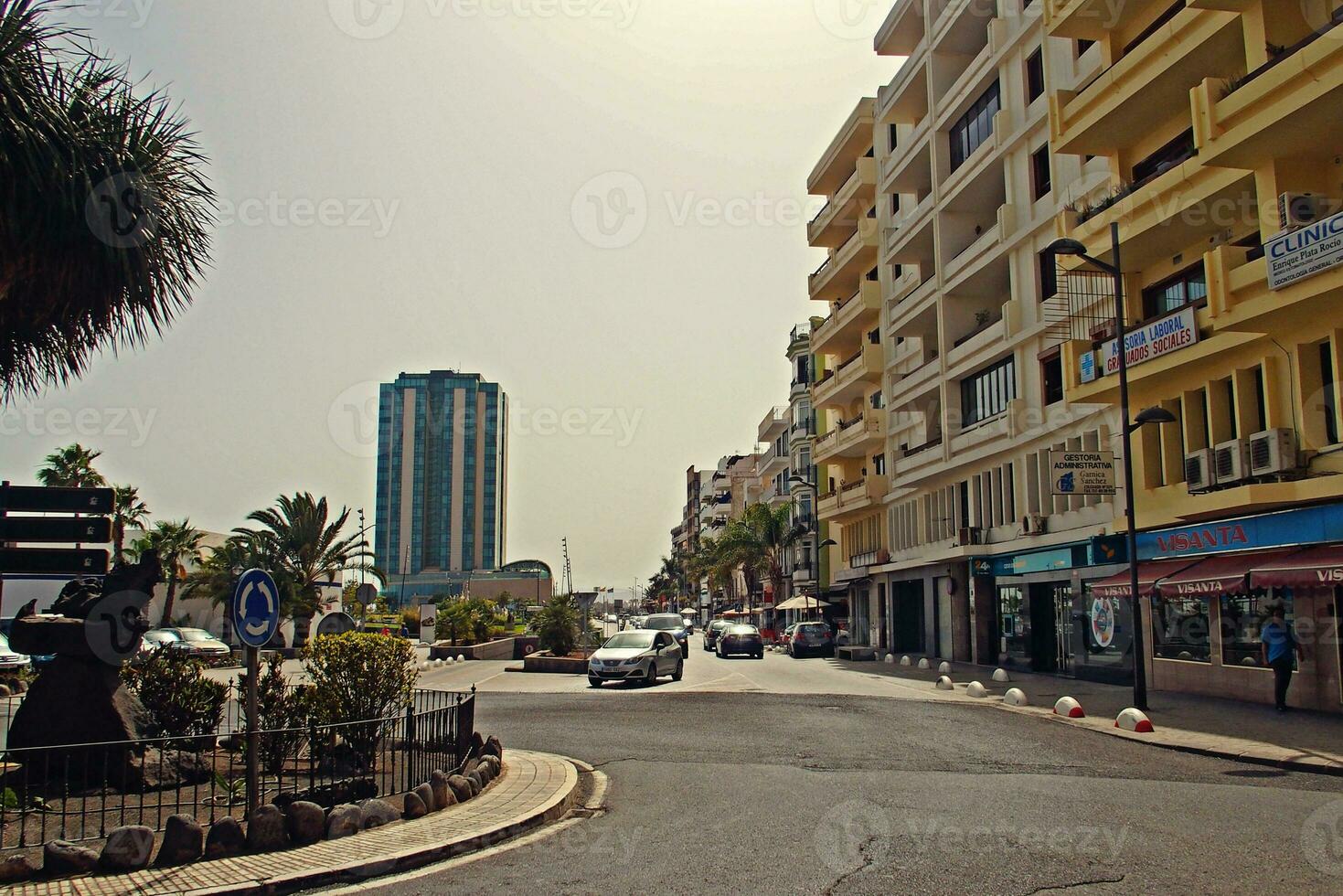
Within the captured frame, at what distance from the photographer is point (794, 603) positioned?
180 feet

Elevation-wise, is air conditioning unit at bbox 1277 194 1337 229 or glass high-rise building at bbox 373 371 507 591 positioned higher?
glass high-rise building at bbox 373 371 507 591

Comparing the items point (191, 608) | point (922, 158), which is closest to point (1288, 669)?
point (922, 158)

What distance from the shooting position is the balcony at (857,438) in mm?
43844

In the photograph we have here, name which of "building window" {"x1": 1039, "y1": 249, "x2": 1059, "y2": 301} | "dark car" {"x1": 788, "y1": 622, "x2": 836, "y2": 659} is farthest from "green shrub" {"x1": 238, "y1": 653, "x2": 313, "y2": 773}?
"dark car" {"x1": 788, "y1": 622, "x2": 836, "y2": 659}

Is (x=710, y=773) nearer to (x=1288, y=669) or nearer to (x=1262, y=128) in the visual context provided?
(x=1288, y=669)

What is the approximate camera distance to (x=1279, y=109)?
17.8m

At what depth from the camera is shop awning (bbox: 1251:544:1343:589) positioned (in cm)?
1648

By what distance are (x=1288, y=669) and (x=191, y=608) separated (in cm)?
5596

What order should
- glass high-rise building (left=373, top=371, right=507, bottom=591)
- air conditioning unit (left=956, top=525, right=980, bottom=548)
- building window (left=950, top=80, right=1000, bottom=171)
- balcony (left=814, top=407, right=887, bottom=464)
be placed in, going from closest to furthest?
1. air conditioning unit (left=956, top=525, right=980, bottom=548)
2. building window (left=950, top=80, right=1000, bottom=171)
3. balcony (left=814, top=407, right=887, bottom=464)
4. glass high-rise building (left=373, top=371, right=507, bottom=591)

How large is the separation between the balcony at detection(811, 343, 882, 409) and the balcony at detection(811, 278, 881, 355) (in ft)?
3.22

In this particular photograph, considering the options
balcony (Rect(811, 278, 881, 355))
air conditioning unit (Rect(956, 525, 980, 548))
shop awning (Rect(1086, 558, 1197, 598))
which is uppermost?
balcony (Rect(811, 278, 881, 355))

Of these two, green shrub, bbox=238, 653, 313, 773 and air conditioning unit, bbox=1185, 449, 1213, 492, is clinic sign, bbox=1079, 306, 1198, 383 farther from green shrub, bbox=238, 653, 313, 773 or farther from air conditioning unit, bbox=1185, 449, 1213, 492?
green shrub, bbox=238, 653, 313, 773

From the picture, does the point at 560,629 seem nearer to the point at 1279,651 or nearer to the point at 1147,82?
the point at 1279,651

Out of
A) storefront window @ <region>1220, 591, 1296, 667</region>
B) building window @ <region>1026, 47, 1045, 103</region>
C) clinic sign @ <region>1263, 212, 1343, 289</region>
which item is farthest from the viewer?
building window @ <region>1026, 47, 1045, 103</region>
